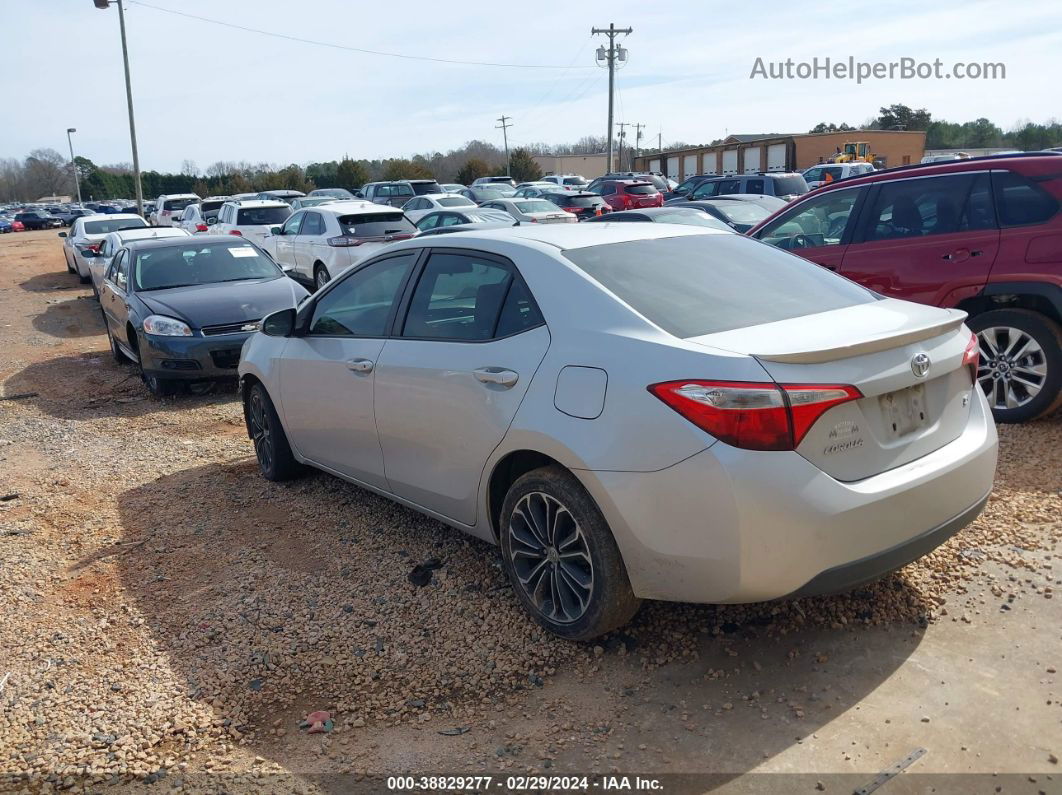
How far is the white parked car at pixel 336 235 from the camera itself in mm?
14805

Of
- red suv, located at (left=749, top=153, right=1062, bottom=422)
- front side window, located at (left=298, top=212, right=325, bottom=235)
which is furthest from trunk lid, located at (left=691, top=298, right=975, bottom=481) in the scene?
front side window, located at (left=298, top=212, right=325, bottom=235)

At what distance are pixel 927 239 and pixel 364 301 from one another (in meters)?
4.12

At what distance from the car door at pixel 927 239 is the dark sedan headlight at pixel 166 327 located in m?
6.29

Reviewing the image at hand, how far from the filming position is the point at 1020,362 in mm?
6035

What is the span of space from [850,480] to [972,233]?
12.9ft

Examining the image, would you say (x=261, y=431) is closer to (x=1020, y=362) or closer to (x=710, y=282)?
(x=710, y=282)

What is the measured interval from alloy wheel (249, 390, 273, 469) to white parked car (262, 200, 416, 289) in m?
8.63

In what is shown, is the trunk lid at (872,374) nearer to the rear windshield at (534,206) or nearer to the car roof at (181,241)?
the car roof at (181,241)

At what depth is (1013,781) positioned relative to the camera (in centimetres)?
276

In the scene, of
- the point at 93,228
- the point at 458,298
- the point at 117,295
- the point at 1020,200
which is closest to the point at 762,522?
the point at 458,298

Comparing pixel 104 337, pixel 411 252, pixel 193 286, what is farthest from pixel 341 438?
pixel 104 337

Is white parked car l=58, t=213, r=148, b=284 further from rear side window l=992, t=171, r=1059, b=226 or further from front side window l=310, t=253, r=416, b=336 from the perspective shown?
rear side window l=992, t=171, r=1059, b=226

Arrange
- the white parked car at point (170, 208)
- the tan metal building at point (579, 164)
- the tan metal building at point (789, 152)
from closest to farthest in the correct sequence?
the white parked car at point (170, 208)
the tan metal building at point (789, 152)
the tan metal building at point (579, 164)

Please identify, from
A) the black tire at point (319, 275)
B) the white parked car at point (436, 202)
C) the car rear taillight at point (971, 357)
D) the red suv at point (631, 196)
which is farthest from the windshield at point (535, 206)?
the car rear taillight at point (971, 357)
